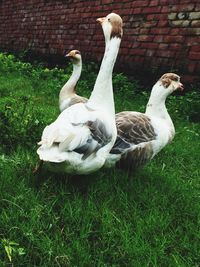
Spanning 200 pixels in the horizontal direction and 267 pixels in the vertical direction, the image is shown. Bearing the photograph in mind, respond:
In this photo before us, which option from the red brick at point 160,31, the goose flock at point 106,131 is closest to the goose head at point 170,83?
the goose flock at point 106,131

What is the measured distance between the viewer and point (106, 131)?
2.79m

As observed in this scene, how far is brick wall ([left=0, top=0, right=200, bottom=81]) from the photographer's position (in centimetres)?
701

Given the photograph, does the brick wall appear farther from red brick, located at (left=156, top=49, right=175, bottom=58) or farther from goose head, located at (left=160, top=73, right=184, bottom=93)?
goose head, located at (left=160, top=73, right=184, bottom=93)

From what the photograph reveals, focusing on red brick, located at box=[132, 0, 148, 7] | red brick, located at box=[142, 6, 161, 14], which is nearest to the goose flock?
red brick, located at box=[142, 6, 161, 14]

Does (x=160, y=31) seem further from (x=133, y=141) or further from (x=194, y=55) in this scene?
(x=133, y=141)

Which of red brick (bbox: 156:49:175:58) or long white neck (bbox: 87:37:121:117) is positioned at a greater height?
long white neck (bbox: 87:37:121:117)

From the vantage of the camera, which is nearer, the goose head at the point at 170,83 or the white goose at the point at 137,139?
the white goose at the point at 137,139

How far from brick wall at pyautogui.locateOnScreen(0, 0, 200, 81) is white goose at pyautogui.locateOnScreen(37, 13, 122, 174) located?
404 cm

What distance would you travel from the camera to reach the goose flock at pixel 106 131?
254 centimetres

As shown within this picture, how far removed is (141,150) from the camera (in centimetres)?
327

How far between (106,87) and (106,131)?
1.52ft

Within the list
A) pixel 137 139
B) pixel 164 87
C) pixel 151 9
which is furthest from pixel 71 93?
pixel 151 9

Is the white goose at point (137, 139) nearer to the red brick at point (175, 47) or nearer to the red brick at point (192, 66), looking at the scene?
the red brick at point (192, 66)

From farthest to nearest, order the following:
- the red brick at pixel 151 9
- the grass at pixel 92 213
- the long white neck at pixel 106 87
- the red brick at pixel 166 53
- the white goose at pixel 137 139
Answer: the red brick at pixel 151 9, the red brick at pixel 166 53, the white goose at pixel 137 139, the long white neck at pixel 106 87, the grass at pixel 92 213
